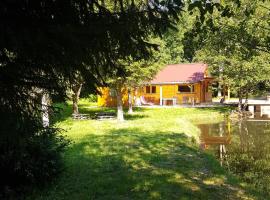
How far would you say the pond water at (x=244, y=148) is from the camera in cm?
1505

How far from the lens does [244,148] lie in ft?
68.9

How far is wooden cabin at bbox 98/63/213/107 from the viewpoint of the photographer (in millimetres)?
47031

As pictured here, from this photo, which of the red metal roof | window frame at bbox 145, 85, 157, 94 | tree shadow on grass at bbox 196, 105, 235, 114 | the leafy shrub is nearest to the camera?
the leafy shrub

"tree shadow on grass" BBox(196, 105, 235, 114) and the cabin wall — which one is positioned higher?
the cabin wall

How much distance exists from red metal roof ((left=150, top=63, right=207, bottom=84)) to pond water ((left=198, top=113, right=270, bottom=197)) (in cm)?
1481

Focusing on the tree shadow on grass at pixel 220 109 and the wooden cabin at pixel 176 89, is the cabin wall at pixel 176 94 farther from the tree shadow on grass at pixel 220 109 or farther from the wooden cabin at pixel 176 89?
the tree shadow on grass at pixel 220 109

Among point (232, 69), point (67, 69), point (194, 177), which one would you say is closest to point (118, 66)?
point (67, 69)

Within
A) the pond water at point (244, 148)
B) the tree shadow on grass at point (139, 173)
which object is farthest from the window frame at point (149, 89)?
the tree shadow on grass at point (139, 173)

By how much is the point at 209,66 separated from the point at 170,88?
24.9 feet

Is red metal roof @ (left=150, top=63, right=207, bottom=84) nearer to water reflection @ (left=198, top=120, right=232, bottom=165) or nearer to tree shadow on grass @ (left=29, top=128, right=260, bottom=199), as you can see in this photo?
water reflection @ (left=198, top=120, right=232, bottom=165)

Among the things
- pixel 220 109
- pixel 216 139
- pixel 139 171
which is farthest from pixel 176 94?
pixel 139 171

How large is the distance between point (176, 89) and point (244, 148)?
27447 millimetres

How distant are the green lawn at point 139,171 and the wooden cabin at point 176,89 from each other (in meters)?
24.5

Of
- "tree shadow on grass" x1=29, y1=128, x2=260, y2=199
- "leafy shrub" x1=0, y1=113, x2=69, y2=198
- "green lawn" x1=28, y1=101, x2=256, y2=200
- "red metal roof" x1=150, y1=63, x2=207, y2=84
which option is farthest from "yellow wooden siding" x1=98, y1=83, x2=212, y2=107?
"leafy shrub" x1=0, y1=113, x2=69, y2=198
